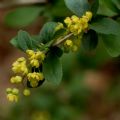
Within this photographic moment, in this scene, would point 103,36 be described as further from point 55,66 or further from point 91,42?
point 55,66

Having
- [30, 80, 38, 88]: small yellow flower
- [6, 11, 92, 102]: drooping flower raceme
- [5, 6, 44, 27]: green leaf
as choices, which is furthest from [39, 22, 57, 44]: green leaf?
[5, 6, 44, 27]: green leaf

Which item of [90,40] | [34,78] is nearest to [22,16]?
[90,40]

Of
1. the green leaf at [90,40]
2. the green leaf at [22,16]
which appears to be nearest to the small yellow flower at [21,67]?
the green leaf at [90,40]

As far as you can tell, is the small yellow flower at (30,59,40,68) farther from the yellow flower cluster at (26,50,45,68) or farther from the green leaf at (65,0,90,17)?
the green leaf at (65,0,90,17)

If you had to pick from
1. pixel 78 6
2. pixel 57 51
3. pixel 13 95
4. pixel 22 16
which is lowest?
pixel 13 95

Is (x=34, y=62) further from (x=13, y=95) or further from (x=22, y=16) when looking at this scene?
(x=22, y=16)

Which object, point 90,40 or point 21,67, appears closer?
point 21,67
